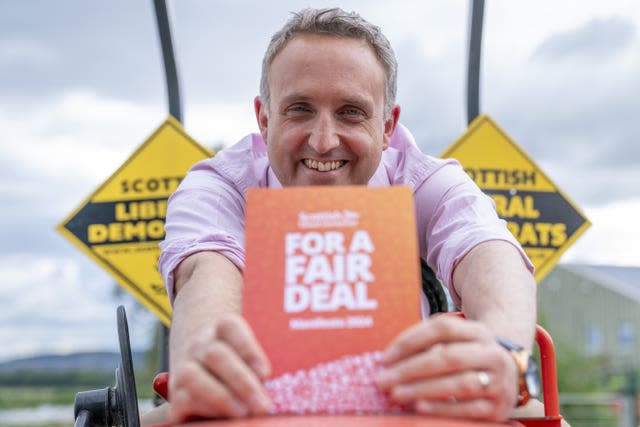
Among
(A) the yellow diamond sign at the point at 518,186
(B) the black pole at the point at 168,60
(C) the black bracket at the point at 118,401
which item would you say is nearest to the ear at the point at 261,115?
(C) the black bracket at the point at 118,401

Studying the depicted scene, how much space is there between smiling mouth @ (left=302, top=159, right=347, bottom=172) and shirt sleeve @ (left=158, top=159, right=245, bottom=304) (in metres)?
0.20

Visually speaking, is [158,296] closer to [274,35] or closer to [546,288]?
[274,35]

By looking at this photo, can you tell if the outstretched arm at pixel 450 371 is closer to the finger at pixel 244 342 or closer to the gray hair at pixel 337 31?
the finger at pixel 244 342

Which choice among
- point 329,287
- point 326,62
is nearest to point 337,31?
point 326,62

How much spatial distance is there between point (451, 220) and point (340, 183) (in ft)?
0.79

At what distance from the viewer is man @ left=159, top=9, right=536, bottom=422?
3.05ft

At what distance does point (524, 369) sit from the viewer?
1033mm

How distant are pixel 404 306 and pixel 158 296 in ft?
9.74

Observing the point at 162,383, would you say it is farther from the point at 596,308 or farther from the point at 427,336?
the point at 596,308

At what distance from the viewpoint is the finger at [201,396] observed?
0.92 metres

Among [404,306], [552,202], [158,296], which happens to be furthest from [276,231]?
[552,202]

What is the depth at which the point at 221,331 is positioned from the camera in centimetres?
94

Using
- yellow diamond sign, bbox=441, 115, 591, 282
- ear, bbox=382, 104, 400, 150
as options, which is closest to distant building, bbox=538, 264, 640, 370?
yellow diamond sign, bbox=441, 115, 591, 282

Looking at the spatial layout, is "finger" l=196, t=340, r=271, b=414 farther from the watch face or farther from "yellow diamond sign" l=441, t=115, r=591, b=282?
"yellow diamond sign" l=441, t=115, r=591, b=282
